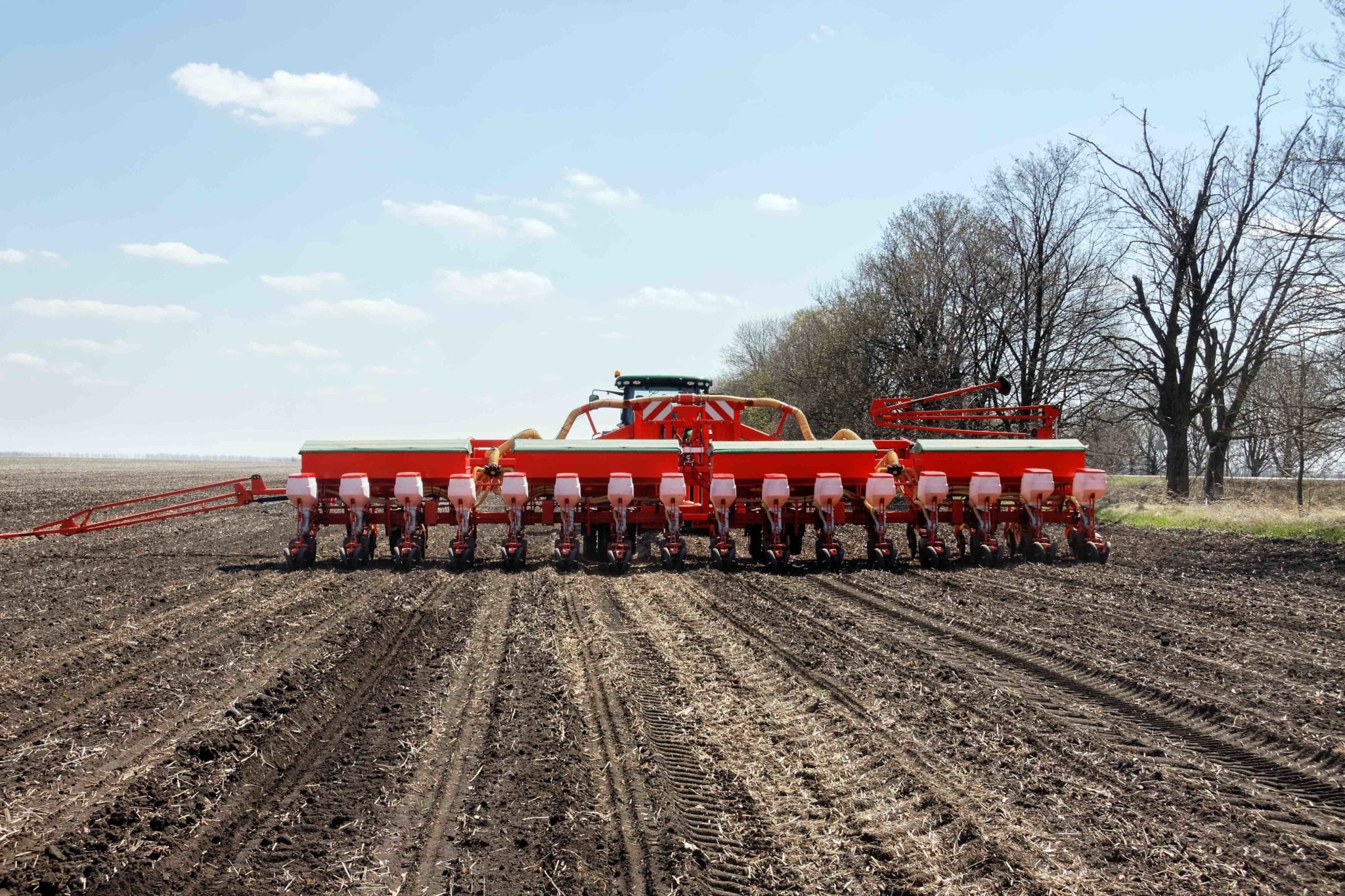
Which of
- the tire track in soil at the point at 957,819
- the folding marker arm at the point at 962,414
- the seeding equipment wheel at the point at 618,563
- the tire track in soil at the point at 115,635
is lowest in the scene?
the tire track in soil at the point at 957,819

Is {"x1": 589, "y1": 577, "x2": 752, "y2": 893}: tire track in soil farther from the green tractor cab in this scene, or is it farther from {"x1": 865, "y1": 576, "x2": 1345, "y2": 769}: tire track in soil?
the green tractor cab

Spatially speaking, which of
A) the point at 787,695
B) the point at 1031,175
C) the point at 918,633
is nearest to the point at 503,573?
the point at 918,633

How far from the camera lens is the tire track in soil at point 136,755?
345cm

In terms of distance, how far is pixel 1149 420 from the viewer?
2280 cm

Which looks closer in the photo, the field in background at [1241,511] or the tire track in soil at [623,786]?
the tire track in soil at [623,786]

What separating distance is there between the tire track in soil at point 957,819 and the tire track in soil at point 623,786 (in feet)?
2.59

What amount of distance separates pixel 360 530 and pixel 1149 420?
19.3 m

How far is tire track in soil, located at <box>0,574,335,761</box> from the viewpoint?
4.64m

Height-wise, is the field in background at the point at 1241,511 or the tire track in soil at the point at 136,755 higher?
the field in background at the point at 1241,511

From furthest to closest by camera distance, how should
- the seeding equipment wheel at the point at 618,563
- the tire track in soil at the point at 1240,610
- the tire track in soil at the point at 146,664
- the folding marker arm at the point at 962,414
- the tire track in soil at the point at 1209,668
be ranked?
the folding marker arm at the point at 962,414, the seeding equipment wheel at the point at 618,563, the tire track in soil at the point at 1240,610, the tire track in soil at the point at 146,664, the tire track in soil at the point at 1209,668

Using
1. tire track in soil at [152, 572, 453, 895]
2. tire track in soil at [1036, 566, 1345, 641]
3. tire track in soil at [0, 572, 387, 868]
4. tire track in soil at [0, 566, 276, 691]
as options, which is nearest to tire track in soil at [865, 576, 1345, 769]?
tire track in soil at [1036, 566, 1345, 641]

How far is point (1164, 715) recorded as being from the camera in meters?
4.79

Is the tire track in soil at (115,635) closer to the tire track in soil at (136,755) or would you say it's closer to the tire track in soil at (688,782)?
the tire track in soil at (136,755)

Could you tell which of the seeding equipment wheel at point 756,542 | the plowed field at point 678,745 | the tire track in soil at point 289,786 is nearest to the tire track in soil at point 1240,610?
the plowed field at point 678,745
